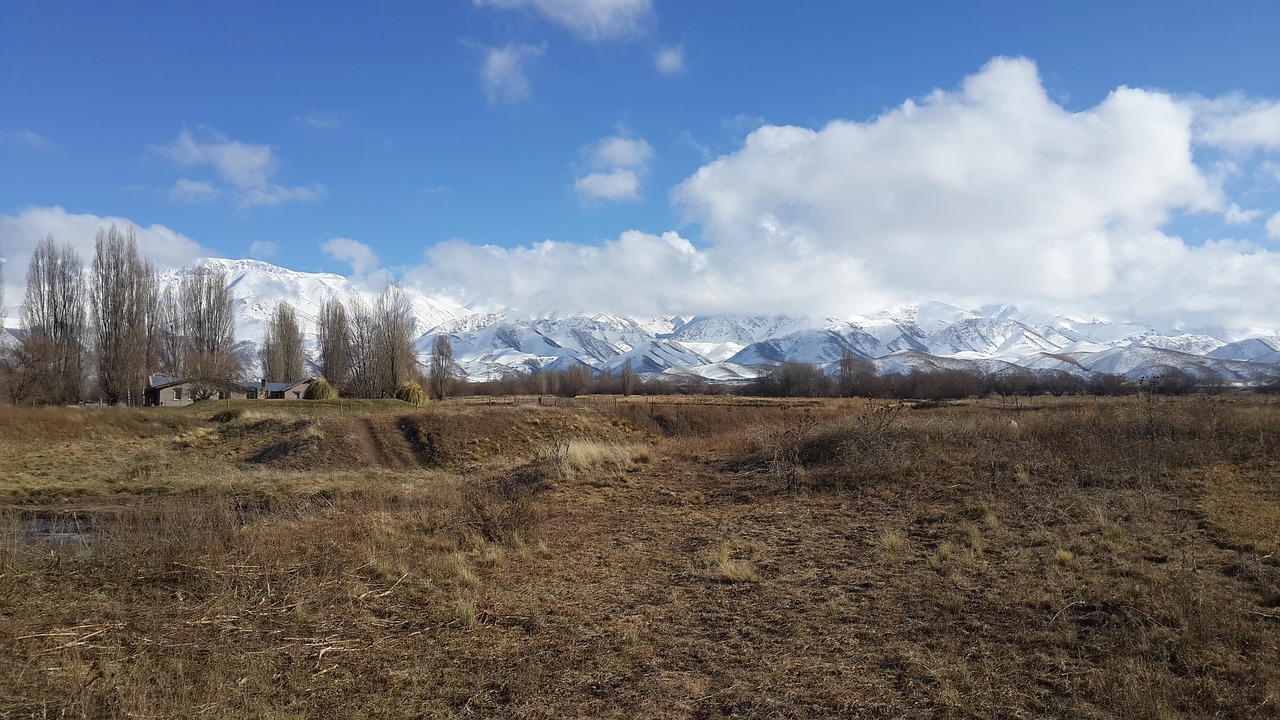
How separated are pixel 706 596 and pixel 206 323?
76985 mm

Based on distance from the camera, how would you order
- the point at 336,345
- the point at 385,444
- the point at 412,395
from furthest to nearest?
1. the point at 336,345
2. the point at 412,395
3. the point at 385,444

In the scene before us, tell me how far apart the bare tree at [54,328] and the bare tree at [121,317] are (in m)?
1.38

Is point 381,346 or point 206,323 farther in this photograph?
point 206,323

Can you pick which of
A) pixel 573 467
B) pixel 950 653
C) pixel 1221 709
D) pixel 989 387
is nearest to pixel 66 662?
pixel 950 653

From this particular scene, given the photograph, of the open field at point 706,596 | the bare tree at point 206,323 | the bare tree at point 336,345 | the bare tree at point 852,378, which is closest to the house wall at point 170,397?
the bare tree at point 206,323

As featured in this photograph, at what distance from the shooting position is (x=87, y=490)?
2017cm

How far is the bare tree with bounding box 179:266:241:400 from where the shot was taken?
67000mm

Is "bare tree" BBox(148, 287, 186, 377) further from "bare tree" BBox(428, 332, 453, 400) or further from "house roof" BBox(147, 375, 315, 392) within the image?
"bare tree" BBox(428, 332, 453, 400)

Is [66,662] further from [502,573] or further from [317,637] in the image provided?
[502,573]

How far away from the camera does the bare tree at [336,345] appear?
73.0 m

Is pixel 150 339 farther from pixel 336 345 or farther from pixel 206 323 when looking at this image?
pixel 336 345

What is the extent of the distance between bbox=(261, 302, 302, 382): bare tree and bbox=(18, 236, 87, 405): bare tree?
19327mm

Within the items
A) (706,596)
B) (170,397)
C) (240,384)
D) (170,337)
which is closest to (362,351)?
(240,384)

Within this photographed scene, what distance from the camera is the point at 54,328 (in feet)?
186
